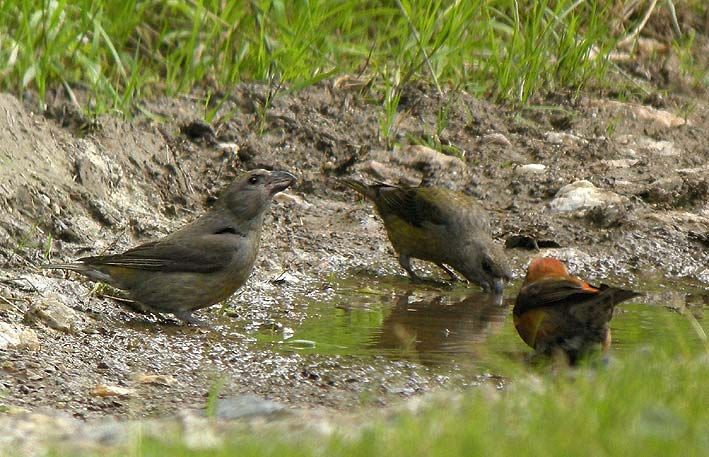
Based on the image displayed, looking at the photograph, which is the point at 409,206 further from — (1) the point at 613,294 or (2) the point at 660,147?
(1) the point at 613,294

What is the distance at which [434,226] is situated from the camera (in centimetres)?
951

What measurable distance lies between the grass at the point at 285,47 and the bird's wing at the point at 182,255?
1.78 metres

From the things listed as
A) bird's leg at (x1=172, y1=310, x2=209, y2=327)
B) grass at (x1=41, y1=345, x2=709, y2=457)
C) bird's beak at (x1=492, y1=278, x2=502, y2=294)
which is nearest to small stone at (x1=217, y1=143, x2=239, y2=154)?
bird's beak at (x1=492, y1=278, x2=502, y2=294)

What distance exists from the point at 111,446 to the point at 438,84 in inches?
270

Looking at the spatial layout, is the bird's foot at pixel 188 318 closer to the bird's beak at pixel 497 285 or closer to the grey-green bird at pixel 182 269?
the grey-green bird at pixel 182 269

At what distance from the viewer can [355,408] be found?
5.65 meters

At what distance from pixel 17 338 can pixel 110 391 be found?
2.51 ft

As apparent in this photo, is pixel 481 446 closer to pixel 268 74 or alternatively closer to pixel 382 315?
pixel 382 315

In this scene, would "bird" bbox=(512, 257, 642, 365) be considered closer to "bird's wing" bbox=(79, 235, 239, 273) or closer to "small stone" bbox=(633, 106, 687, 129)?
"bird's wing" bbox=(79, 235, 239, 273)

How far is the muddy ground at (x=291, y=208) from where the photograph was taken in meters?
6.21

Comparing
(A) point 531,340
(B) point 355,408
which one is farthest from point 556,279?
(B) point 355,408

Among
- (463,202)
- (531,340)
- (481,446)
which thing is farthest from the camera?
(463,202)

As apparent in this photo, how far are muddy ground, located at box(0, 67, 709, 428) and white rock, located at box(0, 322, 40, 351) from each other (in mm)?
15

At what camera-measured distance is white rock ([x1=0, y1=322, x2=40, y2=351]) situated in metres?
6.24
